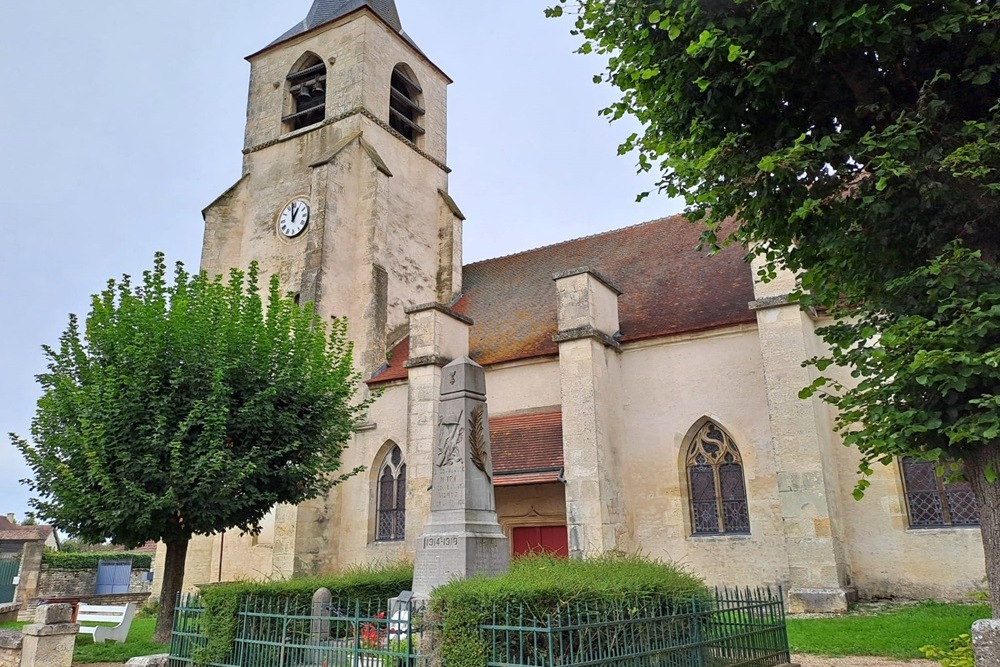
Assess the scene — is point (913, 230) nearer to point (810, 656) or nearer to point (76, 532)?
point (810, 656)

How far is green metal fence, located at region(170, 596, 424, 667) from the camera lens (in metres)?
6.07

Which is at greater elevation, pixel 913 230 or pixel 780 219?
pixel 780 219

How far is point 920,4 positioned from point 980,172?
1428 millimetres

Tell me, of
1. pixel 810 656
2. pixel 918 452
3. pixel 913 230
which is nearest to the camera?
pixel 918 452

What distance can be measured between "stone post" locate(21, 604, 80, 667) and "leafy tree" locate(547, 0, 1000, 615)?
881 cm

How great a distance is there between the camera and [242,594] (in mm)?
7777

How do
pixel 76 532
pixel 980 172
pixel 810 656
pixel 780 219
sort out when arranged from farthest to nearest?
pixel 76 532 → pixel 810 656 → pixel 780 219 → pixel 980 172

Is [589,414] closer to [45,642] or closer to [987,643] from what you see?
[45,642]

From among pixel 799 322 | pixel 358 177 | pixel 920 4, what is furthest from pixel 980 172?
pixel 358 177

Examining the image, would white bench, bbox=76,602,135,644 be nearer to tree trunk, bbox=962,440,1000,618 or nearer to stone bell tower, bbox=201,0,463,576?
stone bell tower, bbox=201,0,463,576

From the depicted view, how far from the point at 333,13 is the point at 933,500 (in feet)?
67.0

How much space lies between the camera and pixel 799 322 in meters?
11.6

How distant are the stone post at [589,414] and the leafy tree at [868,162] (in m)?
6.40

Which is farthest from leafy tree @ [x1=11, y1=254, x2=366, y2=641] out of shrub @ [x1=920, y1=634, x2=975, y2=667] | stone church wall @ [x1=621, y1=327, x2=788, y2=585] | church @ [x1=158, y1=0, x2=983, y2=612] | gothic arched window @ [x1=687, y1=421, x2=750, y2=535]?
shrub @ [x1=920, y1=634, x2=975, y2=667]
